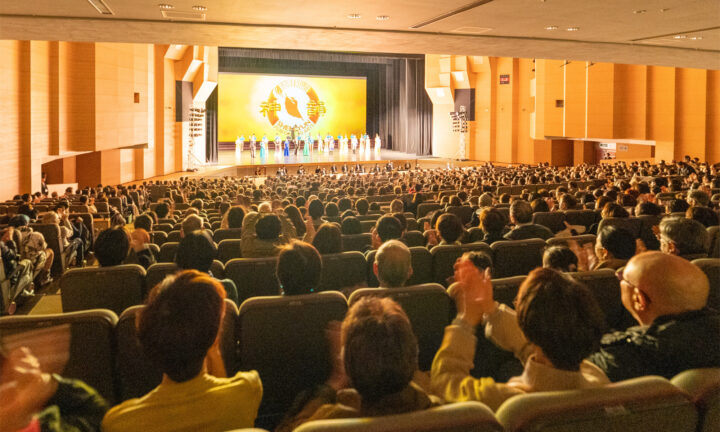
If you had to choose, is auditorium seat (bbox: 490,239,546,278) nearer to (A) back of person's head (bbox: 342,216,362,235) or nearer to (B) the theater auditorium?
(B) the theater auditorium

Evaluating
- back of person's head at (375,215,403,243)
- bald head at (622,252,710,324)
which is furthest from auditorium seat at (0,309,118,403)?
back of person's head at (375,215,403,243)

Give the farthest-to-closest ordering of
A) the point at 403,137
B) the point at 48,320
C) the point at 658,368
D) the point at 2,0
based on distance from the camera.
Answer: the point at 403,137 < the point at 2,0 < the point at 48,320 < the point at 658,368

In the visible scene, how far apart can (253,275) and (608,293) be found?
227cm

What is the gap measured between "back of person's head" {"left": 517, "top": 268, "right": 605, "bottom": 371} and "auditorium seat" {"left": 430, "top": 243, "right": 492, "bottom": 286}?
8.24 ft

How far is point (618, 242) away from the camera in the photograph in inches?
135

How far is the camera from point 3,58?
13.3 meters

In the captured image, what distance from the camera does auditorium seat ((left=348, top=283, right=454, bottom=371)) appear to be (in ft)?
9.41

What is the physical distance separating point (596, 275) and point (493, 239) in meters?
2.04

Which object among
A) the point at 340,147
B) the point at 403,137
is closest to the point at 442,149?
the point at 403,137

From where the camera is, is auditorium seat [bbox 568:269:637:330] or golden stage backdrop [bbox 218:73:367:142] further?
golden stage backdrop [bbox 218:73:367:142]

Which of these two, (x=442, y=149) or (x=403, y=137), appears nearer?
(x=442, y=149)

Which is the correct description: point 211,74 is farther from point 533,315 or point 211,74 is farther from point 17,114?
point 533,315

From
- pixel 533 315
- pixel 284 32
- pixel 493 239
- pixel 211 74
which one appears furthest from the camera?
pixel 211 74

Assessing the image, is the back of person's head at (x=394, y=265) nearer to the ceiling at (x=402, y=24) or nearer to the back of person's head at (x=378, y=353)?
the back of person's head at (x=378, y=353)
